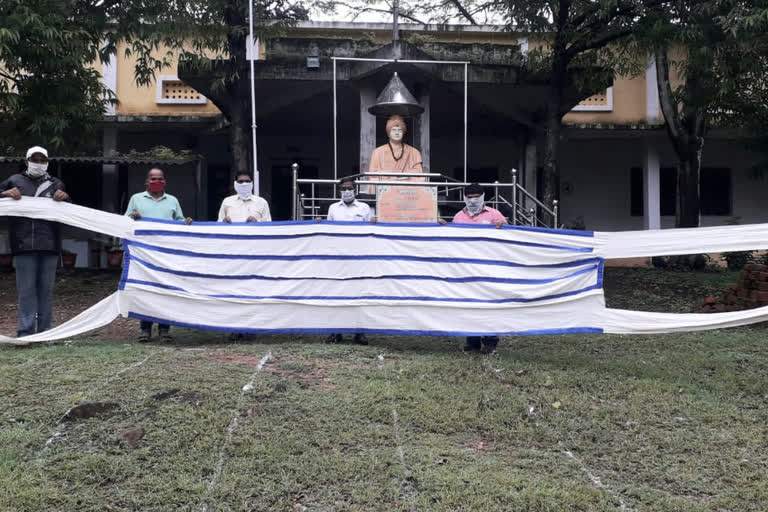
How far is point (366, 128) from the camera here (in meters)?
11.9

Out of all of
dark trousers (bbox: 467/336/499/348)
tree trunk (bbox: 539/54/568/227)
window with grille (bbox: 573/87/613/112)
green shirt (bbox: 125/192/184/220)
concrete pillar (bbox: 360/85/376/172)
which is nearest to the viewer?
dark trousers (bbox: 467/336/499/348)

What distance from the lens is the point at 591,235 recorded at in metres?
6.30

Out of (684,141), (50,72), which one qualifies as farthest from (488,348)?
(684,141)

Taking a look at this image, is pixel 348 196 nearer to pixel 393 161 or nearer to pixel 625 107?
pixel 393 161

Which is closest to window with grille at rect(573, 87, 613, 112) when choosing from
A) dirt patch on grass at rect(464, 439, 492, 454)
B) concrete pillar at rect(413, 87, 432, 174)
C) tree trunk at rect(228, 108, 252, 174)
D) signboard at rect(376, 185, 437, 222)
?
concrete pillar at rect(413, 87, 432, 174)

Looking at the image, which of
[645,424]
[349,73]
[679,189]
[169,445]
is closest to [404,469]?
[169,445]

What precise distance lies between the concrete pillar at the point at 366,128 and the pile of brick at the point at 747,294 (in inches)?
223

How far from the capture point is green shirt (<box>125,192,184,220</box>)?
22.5 ft

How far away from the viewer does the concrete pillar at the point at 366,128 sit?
11781 millimetres

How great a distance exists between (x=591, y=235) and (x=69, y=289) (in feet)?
28.8

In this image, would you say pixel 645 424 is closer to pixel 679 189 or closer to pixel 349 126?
pixel 679 189

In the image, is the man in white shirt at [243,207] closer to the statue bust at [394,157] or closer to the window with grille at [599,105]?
the statue bust at [394,157]

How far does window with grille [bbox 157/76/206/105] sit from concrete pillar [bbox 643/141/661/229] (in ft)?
34.8

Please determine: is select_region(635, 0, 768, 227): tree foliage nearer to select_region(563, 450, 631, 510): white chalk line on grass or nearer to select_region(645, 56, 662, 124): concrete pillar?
select_region(645, 56, 662, 124): concrete pillar
